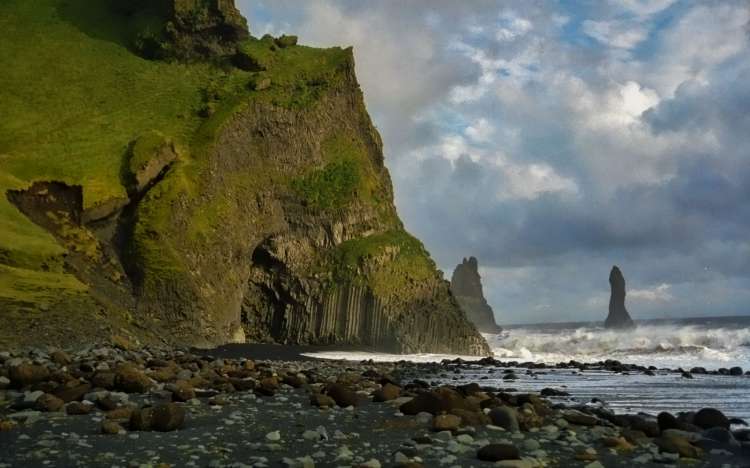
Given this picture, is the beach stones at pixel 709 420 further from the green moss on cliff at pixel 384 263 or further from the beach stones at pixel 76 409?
the green moss on cliff at pixel 384 263

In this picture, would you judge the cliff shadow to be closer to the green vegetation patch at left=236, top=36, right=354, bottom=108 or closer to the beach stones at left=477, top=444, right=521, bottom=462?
the green vegetation patch at left=236, top=36, right=354, bottom=108

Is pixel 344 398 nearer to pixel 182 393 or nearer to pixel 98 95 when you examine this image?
pixel 182 393

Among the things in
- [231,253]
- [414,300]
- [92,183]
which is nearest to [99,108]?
[92,183]

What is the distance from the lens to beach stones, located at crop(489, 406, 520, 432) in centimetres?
1280

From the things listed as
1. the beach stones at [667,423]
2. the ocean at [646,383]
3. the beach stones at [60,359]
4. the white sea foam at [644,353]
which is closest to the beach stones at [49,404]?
the beach stones at [60,359]

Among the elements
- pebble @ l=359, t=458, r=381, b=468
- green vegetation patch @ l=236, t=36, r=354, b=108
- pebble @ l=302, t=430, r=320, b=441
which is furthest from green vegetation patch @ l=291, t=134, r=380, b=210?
pebble @ l=359, t=458, r=381, b=468

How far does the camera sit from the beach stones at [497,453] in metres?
9.81

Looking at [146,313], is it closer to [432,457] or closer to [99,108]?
[99,108]

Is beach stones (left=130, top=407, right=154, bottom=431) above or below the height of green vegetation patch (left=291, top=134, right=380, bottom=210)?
below

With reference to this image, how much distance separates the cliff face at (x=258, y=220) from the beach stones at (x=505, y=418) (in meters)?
30.4

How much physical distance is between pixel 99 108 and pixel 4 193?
19330 mm

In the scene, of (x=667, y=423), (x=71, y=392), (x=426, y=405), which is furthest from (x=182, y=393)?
(x=667, y=423)

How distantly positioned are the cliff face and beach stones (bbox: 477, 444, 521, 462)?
32.8 m

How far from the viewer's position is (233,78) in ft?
219
